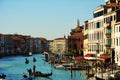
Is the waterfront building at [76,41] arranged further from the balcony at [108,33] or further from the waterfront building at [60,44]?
the waterfront building at [60,44]

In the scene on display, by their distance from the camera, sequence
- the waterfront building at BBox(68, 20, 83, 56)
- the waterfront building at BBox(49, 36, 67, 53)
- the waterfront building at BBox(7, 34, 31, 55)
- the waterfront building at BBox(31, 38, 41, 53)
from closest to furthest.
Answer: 1. the waterfront building at BBox(68, 20, 83, 56)
2. the waterfront building at BBox(7, 34, 31, 55)
3. the waterfront building at BBox(49, 36, 67, 53)
4. the waterfront building at BBox(31, 38, 41, 53)

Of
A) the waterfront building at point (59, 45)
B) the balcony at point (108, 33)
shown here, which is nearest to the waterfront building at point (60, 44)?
the waterfront building at point (59, 45)

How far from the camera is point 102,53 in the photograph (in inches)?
1786

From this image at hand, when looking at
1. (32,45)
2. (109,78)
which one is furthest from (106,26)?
(32,45)

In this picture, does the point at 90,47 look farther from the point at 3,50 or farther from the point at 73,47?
the point at 3,50

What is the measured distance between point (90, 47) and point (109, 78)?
20.3 metres

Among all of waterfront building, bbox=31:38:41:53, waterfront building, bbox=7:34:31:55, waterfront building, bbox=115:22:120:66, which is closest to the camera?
waterfront building, bbox=115:22:120:66

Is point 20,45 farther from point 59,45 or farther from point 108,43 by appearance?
point 108,43

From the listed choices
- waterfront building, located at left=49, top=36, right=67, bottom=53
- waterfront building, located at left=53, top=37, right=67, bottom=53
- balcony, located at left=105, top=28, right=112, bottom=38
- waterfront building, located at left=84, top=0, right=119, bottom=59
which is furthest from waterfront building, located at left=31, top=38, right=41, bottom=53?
balcony, located at left=105, top=28, right=112, bottom=38

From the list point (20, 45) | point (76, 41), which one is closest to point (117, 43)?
point (76, 41)

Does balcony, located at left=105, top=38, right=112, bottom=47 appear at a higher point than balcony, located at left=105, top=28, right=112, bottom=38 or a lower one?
lower

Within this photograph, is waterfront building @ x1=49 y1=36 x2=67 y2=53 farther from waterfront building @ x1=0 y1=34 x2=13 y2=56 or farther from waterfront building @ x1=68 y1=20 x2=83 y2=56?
waterfront building @ x1=68 y1=20 x2=83 y2=56

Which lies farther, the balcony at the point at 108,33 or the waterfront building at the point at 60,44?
the waterfront building at the point at 60,44

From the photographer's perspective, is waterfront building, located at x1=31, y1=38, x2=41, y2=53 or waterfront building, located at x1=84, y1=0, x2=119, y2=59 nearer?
waterfront building, located at x1=84, y1=0, x2=119, y2=59
